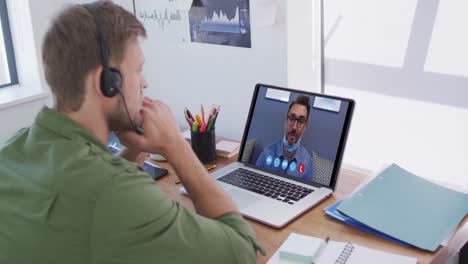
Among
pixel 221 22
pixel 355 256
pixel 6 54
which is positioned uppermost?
pixel 221 22

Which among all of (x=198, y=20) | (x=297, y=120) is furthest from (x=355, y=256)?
(x=198, y=20)

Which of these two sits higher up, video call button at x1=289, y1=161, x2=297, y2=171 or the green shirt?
the green shirt

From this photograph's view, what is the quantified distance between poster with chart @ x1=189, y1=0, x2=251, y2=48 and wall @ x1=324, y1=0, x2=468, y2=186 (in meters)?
0.27

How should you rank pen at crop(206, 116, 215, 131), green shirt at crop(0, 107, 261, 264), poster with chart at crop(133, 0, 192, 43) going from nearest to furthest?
green shirt at crop(0, 107, 261, 264) → pen at crop(206, 116, 215, 131) → poster with chart at crop(133, 0, 192, 43)

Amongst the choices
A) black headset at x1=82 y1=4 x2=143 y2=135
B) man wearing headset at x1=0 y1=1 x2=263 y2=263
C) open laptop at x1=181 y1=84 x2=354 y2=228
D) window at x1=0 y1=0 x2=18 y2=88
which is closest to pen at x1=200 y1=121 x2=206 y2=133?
open laptop at x1=181 y1=84 x2=354 y2=228

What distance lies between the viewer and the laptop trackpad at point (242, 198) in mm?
1354

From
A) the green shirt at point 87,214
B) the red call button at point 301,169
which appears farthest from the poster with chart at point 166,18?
the green shirt at point 87,214

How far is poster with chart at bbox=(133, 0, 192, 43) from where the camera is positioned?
1887 millimetres

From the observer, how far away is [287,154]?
1495 mm

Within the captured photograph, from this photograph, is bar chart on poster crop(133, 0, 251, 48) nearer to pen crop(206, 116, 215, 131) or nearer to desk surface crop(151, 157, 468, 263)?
pen crop(206, 116, 215, 131)

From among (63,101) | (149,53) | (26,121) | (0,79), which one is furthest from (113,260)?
(0,79)

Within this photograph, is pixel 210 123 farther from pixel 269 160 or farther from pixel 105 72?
pixel 105 72

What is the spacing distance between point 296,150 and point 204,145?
1.01ft

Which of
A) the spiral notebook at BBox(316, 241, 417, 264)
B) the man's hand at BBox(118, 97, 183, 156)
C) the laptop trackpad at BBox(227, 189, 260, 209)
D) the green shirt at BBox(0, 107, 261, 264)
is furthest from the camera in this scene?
the laptop trackpad at BBox(227, 189, 260, 209)
